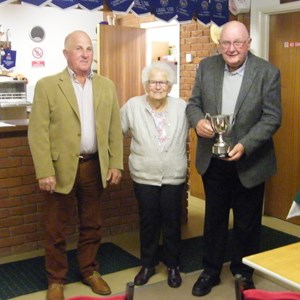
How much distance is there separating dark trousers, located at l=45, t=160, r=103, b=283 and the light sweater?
0.28m

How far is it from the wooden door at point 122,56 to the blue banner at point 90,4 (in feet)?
8.32

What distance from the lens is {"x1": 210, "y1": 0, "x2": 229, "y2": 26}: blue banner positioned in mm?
4211

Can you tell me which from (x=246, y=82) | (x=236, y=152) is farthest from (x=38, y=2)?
(x=236, y=152)

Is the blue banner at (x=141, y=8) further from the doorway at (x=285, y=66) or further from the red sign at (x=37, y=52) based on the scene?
the red sign at (x=37, y=52)

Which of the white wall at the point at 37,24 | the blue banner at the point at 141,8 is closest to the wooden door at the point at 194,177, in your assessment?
the blue banner at the point at 141,8

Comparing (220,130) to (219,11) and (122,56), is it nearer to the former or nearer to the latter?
(219,11)

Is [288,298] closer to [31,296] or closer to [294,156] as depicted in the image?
[31,296]

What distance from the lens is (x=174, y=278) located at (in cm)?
308

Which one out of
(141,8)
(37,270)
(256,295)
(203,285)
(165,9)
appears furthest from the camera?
(165,9)

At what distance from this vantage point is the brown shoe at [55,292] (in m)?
2.83

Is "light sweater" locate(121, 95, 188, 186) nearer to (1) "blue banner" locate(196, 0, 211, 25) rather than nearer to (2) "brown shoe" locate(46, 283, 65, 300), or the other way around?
(2) "brown shoe" locate(46, 283, 65, 300)

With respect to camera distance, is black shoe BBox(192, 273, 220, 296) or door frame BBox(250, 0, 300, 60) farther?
door frame BBox(250, 0, 300, 60)

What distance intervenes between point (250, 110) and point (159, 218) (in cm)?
88

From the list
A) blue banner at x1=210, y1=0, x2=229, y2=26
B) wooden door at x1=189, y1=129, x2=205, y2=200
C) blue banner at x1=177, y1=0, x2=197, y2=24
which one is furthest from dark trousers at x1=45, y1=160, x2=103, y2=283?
wooden door at x1=189, y1=129, x2=205, y2=200
